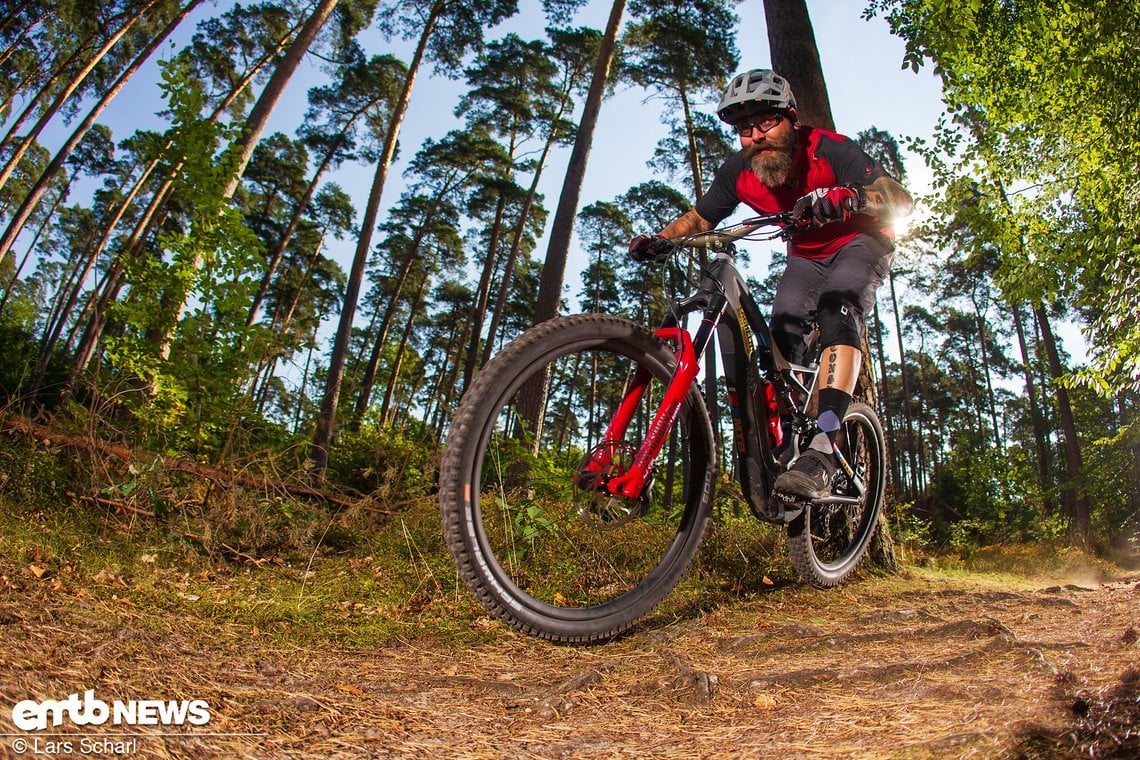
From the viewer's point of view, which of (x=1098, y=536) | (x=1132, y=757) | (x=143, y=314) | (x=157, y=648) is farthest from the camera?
(x=1098, y=536)

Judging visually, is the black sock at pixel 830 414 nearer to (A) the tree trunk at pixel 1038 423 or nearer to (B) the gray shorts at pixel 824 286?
(B) the gray shorts at pixel 824 286

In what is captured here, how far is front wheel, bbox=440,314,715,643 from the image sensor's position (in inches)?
91.9

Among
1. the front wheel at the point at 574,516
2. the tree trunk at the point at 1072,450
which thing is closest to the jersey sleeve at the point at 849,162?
the front wheel at the point at 574,516

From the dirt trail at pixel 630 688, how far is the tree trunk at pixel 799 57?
4.19 m

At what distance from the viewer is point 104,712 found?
4.91ft

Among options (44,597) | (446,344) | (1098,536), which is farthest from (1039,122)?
(446,344)

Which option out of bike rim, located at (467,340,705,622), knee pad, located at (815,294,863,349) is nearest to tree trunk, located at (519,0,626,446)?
bike rim, located at (467,340,705,622)

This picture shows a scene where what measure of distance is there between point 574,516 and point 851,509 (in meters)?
2.04

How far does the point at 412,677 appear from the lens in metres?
2.26

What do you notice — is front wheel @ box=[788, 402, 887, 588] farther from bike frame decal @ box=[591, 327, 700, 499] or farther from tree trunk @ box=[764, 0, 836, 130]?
tree trunk @ box=[764, 0, 836, 130]

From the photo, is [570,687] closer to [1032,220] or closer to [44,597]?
[44,597]

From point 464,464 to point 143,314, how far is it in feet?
12.8

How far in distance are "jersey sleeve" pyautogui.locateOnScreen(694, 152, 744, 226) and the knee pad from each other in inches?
30.5

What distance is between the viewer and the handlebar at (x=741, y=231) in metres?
3.02
